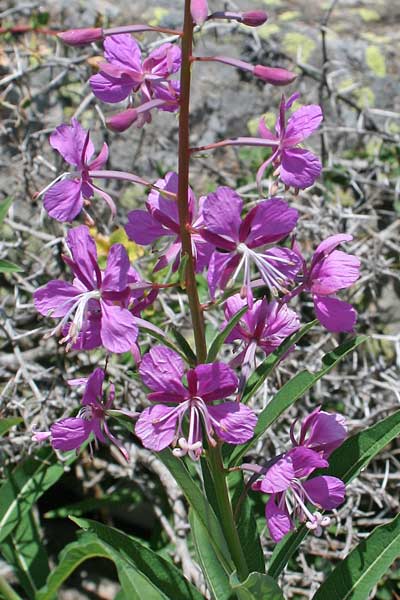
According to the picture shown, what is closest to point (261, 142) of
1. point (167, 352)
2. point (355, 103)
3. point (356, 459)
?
point (167, 352)

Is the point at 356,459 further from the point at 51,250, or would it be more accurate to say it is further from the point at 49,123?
the point at 49,123

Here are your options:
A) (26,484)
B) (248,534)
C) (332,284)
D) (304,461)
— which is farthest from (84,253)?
(26,484)

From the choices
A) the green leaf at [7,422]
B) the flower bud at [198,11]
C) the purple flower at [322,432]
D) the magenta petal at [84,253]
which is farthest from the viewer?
the green leaf at [7,422]

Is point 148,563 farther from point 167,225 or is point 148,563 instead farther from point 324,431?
point 167,225

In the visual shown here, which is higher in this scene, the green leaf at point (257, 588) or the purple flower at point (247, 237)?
the purple flower at point (247, 237)

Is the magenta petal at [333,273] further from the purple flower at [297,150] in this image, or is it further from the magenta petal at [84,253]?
the magenta petal at [84,253]

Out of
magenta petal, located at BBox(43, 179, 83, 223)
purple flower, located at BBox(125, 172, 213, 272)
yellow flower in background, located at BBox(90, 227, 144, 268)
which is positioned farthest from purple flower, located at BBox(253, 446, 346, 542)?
yellow flower in background, located at BBox(90, 227, 144, 268)

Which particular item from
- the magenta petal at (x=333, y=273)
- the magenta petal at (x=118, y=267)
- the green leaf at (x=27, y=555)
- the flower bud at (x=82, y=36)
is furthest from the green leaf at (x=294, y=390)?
the green leaf at (x=27, y=555)

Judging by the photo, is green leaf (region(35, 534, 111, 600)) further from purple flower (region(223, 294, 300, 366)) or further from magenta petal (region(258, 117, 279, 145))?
magenta petal (region(258, 117, 279, 145))
